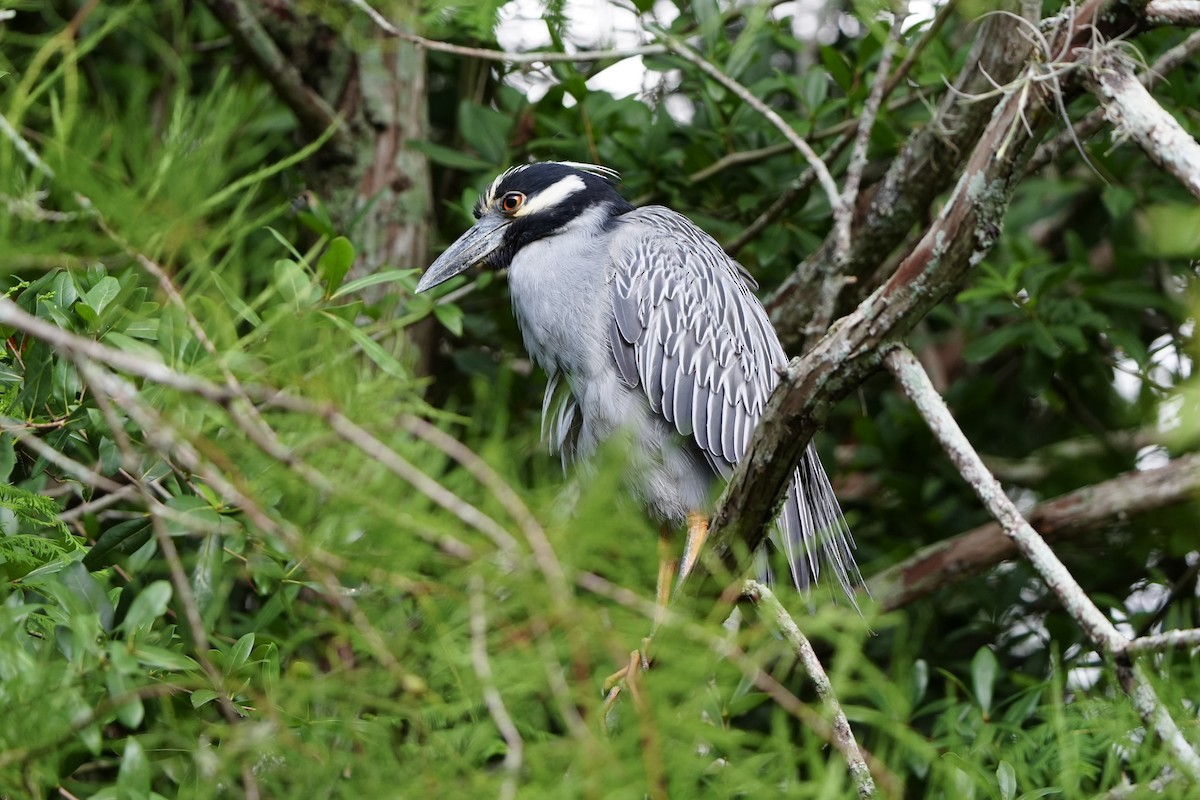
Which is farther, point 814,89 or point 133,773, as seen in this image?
point 814,89

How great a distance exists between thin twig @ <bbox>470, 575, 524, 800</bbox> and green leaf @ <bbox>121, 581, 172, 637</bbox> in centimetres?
71

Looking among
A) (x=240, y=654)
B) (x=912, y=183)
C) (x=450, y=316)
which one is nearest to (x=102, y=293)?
(x=240, y=654)

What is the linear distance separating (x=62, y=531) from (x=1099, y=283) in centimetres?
312

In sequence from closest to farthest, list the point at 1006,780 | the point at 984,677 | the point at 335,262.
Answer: the point at 1006,780
the point at 335,262
the point at 984,677

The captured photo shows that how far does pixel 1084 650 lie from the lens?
3.67m

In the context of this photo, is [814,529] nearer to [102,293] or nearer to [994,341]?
[994,341]

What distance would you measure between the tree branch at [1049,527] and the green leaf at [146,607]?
93.2 inches

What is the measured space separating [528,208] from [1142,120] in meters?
2.00

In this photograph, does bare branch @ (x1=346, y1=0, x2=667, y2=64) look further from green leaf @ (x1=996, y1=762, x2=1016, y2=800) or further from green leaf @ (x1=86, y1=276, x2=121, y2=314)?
green leaf @ (x1=996, y1=762, x2=1016, y2=800)

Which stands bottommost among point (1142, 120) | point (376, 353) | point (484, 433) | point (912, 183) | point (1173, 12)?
point (484, 433)

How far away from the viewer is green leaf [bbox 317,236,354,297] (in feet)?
8.81

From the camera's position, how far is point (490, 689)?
49.8 inches

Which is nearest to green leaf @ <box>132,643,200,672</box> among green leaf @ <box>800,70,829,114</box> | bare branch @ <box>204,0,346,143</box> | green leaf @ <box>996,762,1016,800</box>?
green leaf @ <box>996,762,1016,800</box>

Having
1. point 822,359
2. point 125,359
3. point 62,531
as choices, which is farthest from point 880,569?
point 125,359
